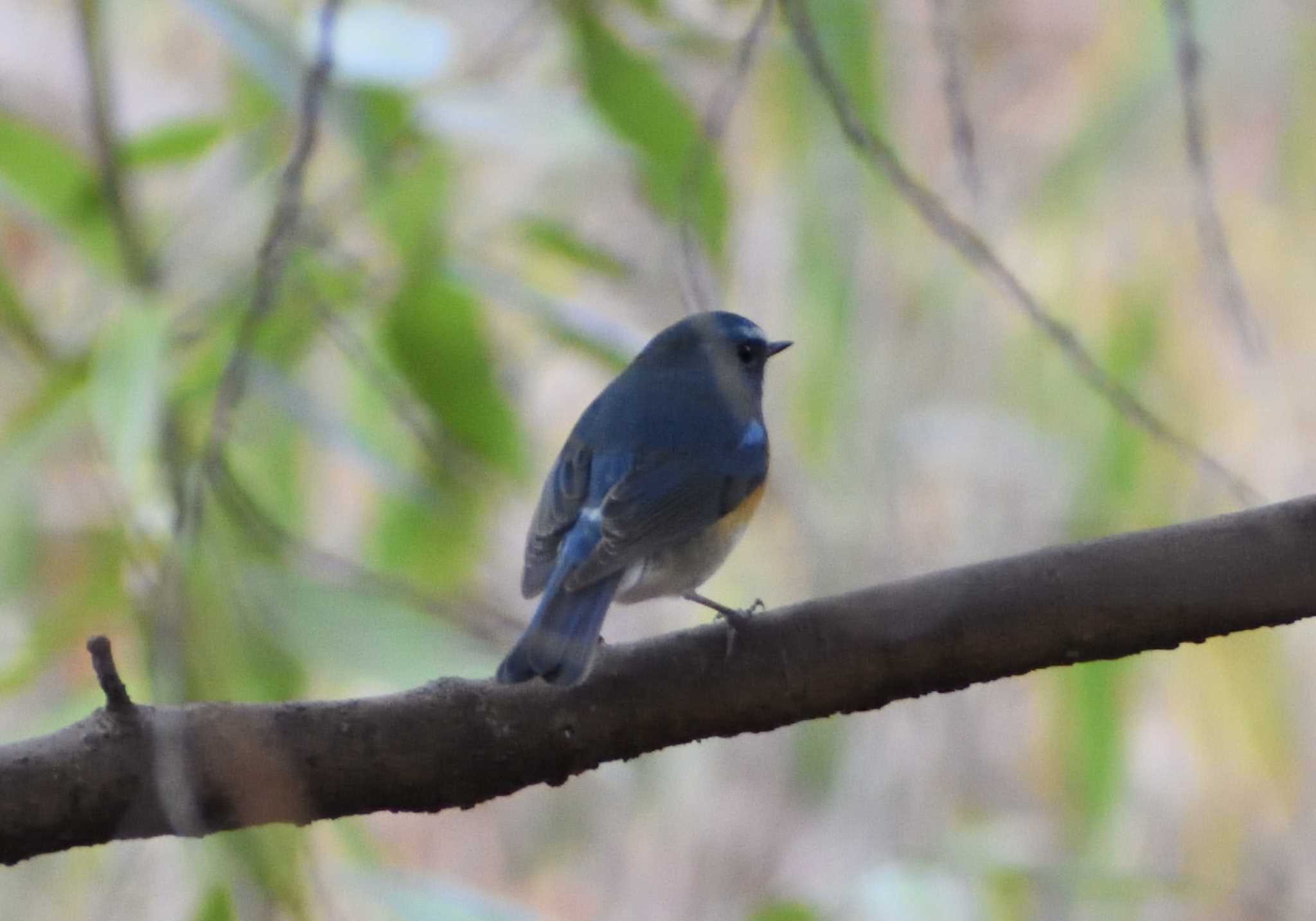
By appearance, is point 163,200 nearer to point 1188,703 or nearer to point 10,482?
point 10,482

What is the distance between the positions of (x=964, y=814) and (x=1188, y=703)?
1.34 metres

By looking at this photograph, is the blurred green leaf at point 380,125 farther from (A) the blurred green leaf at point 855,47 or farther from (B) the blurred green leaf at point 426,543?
(A) the blurred green leaf at point 855,47

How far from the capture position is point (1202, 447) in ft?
8.87

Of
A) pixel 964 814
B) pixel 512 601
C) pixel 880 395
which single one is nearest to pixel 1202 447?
pixel 880 395

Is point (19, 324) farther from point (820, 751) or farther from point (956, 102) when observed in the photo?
point (820, 751)

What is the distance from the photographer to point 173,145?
2604 millimetres

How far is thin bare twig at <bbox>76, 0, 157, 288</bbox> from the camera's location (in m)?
2.38

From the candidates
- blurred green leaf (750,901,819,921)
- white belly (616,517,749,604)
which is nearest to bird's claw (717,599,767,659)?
white belly (616,517,749,604)

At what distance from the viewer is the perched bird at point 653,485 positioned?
2330mm

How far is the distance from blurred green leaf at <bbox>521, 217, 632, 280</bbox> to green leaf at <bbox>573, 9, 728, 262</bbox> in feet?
1.17

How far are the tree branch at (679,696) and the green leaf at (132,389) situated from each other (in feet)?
1.53

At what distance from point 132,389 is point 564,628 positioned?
0.67m

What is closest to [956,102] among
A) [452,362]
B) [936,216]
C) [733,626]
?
[936,216]

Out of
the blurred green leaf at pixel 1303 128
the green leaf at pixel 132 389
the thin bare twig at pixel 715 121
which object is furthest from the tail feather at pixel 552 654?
the blurred green leaf at pixel 1303 128
